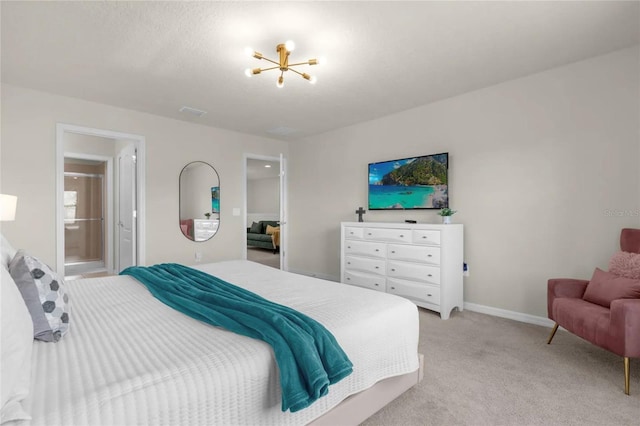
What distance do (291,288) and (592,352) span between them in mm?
2410

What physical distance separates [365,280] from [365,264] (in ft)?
0.67

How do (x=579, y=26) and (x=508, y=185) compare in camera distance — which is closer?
(x=579, y=26)

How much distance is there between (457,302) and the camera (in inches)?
141

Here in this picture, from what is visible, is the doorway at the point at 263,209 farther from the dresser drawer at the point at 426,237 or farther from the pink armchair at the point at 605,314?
the pink armchair at the point at 605,314

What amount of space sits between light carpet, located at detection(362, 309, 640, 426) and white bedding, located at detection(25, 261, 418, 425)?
0.90 ft

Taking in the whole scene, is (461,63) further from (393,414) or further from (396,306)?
(393,414)

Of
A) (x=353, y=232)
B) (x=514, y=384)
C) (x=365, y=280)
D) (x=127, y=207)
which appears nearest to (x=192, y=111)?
(x=127, y=207)

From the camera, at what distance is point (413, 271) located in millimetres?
3598

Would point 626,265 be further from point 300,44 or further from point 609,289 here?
point 300,44

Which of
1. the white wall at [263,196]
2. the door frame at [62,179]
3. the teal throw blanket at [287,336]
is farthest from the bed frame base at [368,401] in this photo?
the white wall at [263,196]

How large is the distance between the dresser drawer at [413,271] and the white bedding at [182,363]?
1.62m

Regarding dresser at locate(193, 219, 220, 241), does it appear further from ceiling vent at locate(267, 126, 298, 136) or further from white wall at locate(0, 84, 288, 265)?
ceiling vent at locate(267, 126, 298, 136)

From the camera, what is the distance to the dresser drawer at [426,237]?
3400 millimetres

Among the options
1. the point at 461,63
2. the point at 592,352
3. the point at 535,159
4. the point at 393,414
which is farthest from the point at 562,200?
the point at 393,414
